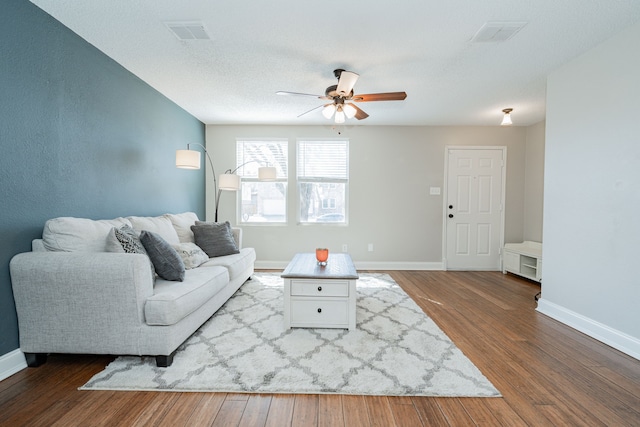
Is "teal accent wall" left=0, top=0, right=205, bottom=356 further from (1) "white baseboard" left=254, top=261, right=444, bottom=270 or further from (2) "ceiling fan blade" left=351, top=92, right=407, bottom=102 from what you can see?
(1) "white baseboard" left=254, top=261, right=444, bottom=270

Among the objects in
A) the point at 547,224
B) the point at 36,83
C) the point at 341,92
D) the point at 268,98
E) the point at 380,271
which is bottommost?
the point at 380,271

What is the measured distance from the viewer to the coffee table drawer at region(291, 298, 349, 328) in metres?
2.46

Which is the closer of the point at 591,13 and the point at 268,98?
the point at 591,13

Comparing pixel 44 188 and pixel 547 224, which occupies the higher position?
pixel 44 188

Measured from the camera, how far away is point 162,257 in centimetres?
225

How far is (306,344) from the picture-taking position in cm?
222

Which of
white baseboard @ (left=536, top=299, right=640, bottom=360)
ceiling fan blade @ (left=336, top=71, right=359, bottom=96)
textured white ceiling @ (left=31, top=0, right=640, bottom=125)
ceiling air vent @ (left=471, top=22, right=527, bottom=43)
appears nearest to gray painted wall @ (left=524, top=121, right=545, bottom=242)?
textured white ceiling @ (left=31, top=0, right=640, bottom=125)

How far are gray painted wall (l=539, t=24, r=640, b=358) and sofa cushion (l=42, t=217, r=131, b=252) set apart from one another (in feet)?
13.2

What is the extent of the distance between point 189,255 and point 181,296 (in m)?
0.95

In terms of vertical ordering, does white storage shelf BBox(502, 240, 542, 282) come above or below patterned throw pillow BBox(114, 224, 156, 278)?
below

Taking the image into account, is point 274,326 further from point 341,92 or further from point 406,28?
point 406,28

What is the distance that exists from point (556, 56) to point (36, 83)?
424cm

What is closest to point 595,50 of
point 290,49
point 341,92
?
point 341,92

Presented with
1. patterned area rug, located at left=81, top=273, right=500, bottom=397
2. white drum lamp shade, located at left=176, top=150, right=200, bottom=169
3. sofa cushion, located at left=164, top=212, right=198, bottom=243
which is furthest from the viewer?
sofa cushion, located at left=164, top=212, right=198, bottom=243
